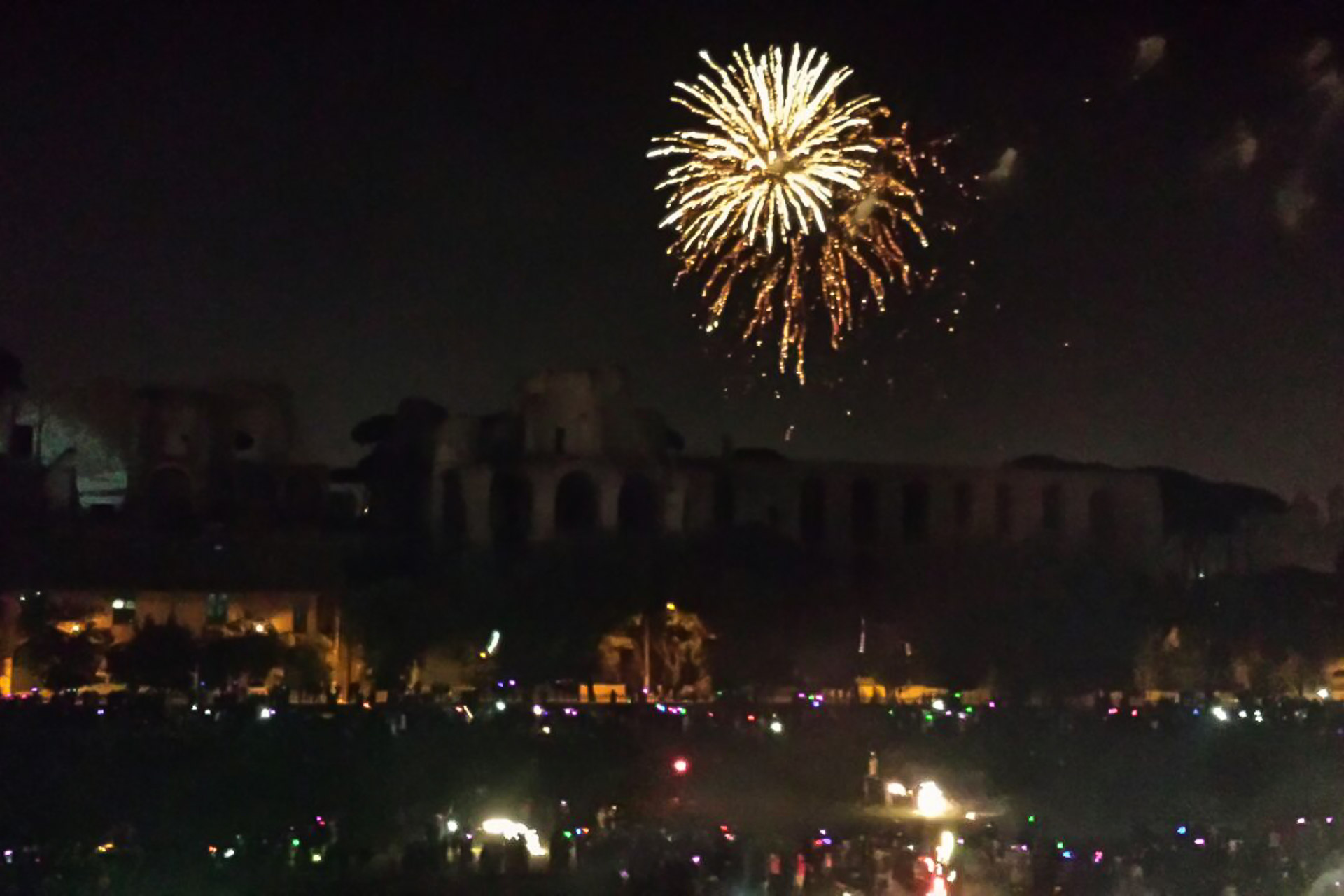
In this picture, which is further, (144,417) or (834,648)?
(144,417)

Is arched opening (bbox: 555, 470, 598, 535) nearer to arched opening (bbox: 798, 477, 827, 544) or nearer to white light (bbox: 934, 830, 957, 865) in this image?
arched opening (bbox: 798, 477, 827, 544)

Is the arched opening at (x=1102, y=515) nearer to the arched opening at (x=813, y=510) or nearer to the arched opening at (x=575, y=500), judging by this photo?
the arched opening at (x=813, y=510)

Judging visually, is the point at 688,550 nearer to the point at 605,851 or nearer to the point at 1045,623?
the point at 1045,623

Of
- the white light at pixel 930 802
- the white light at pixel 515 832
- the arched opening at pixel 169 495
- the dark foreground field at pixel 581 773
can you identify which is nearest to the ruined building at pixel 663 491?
the arched opening at pixel 169 495

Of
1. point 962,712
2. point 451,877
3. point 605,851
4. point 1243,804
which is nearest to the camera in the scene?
Answer: point 451,877

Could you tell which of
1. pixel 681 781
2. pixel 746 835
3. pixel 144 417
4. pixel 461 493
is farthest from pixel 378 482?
pixel 746 835

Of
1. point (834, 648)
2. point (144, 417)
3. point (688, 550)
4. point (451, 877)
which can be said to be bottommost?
point (451, 877)
